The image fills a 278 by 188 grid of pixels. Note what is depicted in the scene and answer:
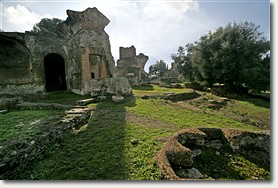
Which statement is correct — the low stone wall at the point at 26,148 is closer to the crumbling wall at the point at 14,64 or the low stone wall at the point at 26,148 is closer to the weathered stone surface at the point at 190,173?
the weathered stone surface at the point at 190,173

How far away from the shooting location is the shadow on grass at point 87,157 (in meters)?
3.93

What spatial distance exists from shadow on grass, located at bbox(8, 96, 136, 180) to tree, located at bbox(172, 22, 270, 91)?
13.5 m

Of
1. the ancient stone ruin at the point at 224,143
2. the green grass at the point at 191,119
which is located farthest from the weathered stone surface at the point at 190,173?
the green grass at the point at 191,119

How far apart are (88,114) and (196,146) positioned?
4665 mm

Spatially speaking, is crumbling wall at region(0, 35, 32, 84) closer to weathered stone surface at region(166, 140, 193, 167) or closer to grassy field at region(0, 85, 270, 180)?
grassy field at region(0, 85, 270, 180)

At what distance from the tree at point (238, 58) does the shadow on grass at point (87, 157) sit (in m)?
13.5

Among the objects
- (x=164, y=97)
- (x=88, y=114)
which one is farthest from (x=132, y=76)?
(x=88, y=114)

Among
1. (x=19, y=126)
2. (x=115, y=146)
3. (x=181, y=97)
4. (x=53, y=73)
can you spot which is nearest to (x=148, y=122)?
(x=115, y=146)

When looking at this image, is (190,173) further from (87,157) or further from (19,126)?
(19,126)

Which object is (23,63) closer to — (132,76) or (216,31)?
(132,76)

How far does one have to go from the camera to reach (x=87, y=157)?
4609mm

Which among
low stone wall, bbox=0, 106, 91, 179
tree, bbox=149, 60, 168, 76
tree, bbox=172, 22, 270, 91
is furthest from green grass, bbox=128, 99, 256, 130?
tree, bbox=149, 60, 168, 76

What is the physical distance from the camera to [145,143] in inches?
212

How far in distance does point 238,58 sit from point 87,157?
1618cm
